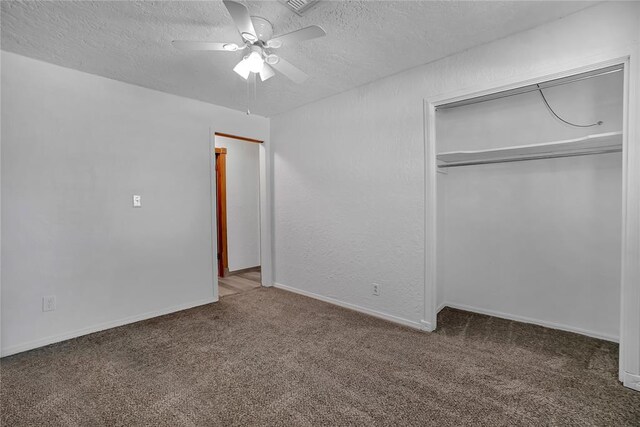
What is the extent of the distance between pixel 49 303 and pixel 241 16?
289 cm

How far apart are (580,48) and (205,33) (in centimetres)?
264

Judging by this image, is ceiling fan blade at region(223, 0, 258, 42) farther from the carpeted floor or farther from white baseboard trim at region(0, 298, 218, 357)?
white baseboard trim at region(0, 298, 218, 357)

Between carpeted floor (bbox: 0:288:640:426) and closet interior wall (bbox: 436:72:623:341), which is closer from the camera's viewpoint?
carpeted floor (bbox: 0:288:640:426)

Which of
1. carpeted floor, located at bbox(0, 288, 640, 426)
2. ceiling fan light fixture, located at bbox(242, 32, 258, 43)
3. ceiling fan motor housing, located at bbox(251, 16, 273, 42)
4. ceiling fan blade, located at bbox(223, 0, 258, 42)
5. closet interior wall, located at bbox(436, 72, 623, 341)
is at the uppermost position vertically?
ceiling fan motor housing, located at bbox(251, 16, 273, 42)

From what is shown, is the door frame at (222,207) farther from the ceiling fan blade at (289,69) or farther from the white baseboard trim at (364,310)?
the ceiling fan blade at (289,69)

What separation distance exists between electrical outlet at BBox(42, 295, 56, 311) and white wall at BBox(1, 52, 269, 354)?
0.04 meters

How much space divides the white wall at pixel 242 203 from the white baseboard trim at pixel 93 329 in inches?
68.8

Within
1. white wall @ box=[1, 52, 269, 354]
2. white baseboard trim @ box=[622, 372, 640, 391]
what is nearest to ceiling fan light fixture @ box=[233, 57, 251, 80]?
white wall @ box=[1, 52, 269, 354]

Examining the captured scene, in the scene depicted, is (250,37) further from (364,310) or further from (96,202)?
(364,310)

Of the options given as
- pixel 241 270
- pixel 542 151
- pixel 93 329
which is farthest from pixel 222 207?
pixel 542 151

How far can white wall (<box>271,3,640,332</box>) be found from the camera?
224 centimetres

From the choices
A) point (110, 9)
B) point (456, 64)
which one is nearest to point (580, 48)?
point (456, 64)

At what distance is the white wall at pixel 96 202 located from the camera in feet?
8.38

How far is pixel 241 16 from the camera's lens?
1667 mm
